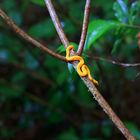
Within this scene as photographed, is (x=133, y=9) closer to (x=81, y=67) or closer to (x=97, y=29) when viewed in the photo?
(x=97, y=29)

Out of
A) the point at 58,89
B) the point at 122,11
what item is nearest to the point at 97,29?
the point at 122,11

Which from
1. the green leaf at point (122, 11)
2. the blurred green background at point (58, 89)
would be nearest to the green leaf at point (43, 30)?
the blurred green background at point (58, 89)

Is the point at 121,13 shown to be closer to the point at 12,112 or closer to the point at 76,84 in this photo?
the point at 76,84

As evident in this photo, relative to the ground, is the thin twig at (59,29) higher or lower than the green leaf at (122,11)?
lower

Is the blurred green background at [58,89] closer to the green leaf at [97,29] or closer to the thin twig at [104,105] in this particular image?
the green leaf at [97,29]

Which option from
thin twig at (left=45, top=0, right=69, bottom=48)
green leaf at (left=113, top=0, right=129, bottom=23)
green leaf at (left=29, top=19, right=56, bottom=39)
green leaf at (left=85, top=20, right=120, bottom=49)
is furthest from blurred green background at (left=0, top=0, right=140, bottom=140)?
thin twig at (left=45, top=0, right=69, bottom=48)

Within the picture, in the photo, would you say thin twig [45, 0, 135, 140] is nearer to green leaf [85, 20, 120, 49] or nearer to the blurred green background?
green leaf [85, 20, 120, 49]

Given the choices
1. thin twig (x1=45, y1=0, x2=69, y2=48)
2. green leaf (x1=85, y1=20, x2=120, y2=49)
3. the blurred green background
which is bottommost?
thin twig (x1=45, y1=0, x2=69, y2=48)
